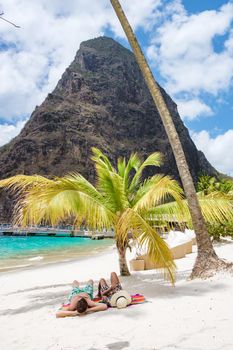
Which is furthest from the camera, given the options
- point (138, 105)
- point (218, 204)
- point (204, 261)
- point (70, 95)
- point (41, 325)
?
point (138, 105)

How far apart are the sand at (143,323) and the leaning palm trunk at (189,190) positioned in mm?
429

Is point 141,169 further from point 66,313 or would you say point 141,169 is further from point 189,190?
point 66,313

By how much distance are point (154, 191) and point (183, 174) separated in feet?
3.98

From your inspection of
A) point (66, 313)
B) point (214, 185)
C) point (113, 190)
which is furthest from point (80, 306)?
point (214, 185)

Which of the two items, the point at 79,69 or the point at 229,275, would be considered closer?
the point at 229,275

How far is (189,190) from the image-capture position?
352 inches

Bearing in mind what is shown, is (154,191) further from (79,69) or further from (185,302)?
(79,69)

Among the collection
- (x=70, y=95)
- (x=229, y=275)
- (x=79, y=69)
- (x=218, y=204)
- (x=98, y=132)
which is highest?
(x=79, y=69)

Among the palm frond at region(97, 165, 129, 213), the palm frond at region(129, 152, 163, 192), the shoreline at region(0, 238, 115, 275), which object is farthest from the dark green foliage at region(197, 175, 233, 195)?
the palm frond at region(97, 165, 129, 213)

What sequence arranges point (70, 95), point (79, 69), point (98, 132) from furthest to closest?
1. point (79, 69)
2. point (70, 95)
3. point (98, 132)

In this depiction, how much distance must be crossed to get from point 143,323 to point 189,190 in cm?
417

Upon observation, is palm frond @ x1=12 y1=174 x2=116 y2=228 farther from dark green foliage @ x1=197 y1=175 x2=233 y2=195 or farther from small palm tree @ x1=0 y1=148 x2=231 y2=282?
dark green foliage @ x1=197 y1=175 x2=233 y2=195

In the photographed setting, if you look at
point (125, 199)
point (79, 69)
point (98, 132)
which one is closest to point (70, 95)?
point (98, 132)

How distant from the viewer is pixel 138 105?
16388cm
